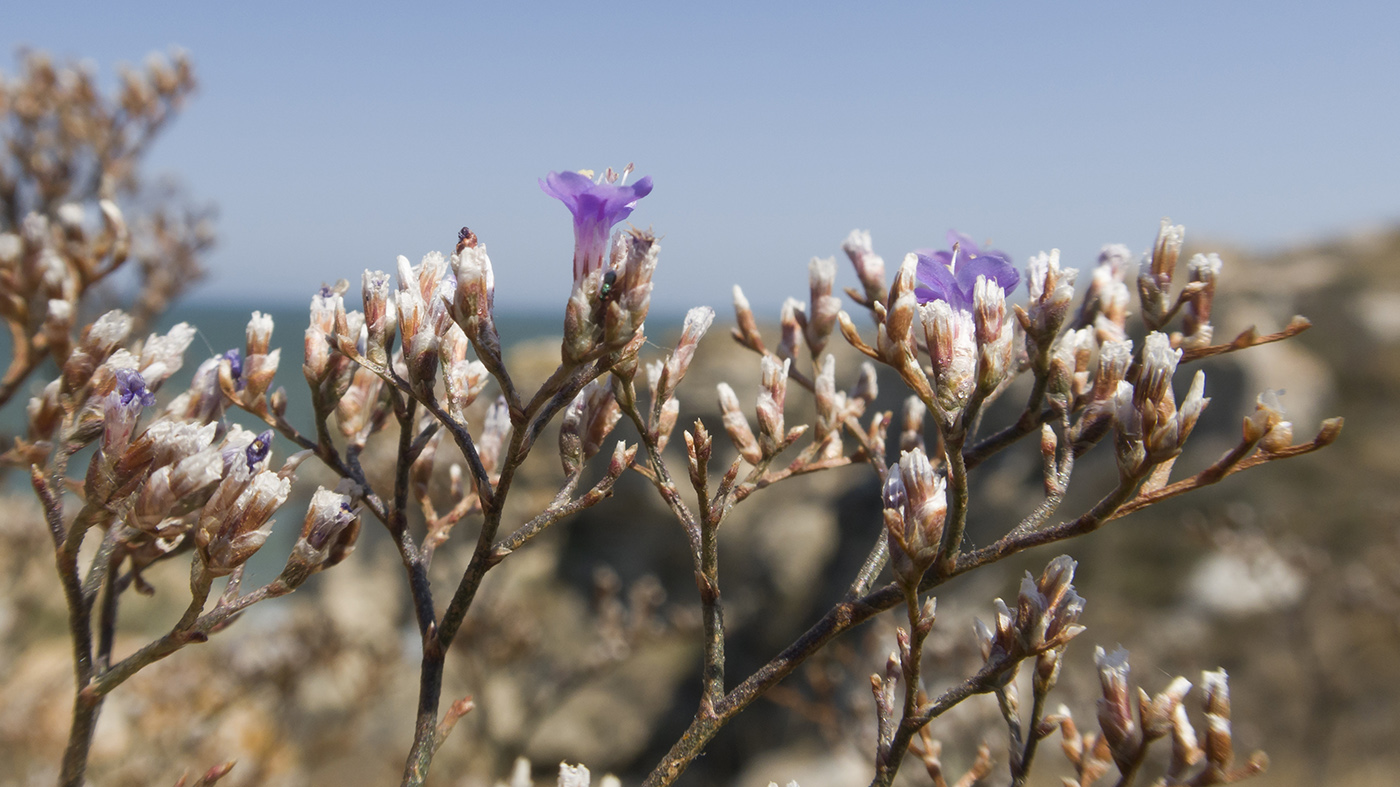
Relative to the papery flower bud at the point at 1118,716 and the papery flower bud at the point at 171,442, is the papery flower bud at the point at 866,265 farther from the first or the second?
the papery flower bud at the point at 171,442

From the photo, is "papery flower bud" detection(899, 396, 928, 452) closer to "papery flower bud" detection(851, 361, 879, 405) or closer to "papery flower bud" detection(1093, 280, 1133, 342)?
"papery flower bud" detection(851, 361, 879, 405)

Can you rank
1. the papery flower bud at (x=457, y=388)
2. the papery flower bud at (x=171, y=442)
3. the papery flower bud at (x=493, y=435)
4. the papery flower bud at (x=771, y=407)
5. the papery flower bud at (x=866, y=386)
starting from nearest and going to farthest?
the papery flower bud at (x=171, y=442) → the papery flower bud at (x=457, y=388) → the papery flower bud at (x=771, y=407) → the papery flower bud at (x=493, y=435) → the papery flower bud at (x=866, y=386)

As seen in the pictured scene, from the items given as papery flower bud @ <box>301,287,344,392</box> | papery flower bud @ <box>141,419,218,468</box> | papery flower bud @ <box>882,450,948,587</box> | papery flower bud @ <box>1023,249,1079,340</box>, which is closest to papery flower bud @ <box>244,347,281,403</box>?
papery flower bud @ <box>301,287,344,392</box>

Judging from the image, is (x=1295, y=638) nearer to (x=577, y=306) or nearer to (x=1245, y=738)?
(x=1245, y=738)

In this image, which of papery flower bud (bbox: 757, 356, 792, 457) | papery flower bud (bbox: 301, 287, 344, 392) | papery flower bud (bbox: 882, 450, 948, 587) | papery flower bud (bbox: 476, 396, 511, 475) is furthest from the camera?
papery flower bud (bbox: 476, 396, 511, 475)

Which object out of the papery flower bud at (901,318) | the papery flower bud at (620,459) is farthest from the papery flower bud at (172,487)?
the papery flower bud at (901,318)

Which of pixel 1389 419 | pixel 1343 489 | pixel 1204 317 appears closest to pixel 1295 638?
pixel 1343 489

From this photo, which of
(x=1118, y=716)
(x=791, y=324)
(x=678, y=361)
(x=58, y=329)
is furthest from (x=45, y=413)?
(x=1118, y=716)
